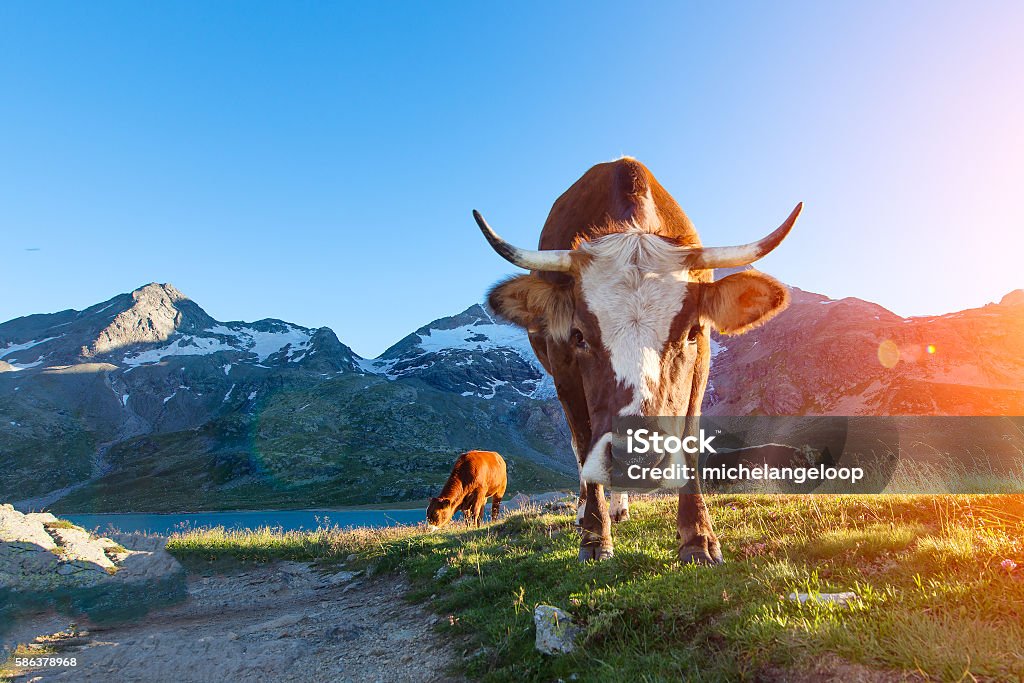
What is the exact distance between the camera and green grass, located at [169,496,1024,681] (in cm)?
272

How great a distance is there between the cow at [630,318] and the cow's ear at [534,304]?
0.01m

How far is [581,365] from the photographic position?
534 centimetres

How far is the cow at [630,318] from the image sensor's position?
15.6ft

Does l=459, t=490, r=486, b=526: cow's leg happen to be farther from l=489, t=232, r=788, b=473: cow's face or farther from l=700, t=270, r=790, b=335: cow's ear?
l=700, t=270, r=790, b=335: cow's ear

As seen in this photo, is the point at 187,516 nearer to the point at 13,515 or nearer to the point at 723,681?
the point at 13,515

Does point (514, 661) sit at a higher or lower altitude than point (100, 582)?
higher

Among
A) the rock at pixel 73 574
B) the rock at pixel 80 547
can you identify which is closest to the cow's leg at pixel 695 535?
the rock at pixel 73 574

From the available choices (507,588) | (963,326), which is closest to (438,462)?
(963,326)

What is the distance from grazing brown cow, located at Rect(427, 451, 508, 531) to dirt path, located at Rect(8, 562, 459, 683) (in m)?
7.80

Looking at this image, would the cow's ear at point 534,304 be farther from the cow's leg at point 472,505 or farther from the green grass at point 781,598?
the cow's leg at point 472,505

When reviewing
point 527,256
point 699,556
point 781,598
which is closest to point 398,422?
point 527,256

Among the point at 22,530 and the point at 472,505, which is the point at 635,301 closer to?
the point at 22,530

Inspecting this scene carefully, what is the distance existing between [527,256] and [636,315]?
1.32m

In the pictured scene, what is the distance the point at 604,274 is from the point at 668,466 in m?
2.05
